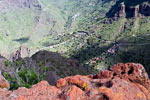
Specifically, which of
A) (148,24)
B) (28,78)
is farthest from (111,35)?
(28,78)

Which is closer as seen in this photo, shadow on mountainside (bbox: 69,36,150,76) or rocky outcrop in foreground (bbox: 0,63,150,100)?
rocky outcrop in foreground (bbox: 0,63,150,100)

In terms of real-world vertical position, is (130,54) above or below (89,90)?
below

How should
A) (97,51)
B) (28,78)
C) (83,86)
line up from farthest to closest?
(97,51) < (28,78) < (83,86)

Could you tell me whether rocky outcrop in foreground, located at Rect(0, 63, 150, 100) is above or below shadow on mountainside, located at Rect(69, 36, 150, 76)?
above

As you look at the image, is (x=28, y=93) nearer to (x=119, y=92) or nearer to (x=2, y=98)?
(x=2, y=98)

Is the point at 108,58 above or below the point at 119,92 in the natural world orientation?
below

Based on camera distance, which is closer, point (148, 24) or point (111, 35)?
point (148, 24)

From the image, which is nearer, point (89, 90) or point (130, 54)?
point (89, 90)

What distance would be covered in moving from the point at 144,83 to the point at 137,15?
19668 cm

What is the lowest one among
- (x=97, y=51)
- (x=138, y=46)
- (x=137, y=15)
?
(x=97, y=51)

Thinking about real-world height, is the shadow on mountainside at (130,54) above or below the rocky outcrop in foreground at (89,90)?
below

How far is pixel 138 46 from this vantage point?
122 metres

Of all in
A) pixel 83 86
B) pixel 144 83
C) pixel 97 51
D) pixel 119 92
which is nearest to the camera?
pixel 119 92

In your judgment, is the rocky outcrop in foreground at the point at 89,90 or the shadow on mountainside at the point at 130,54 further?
the shadow on mountainside at the point at 130,54
